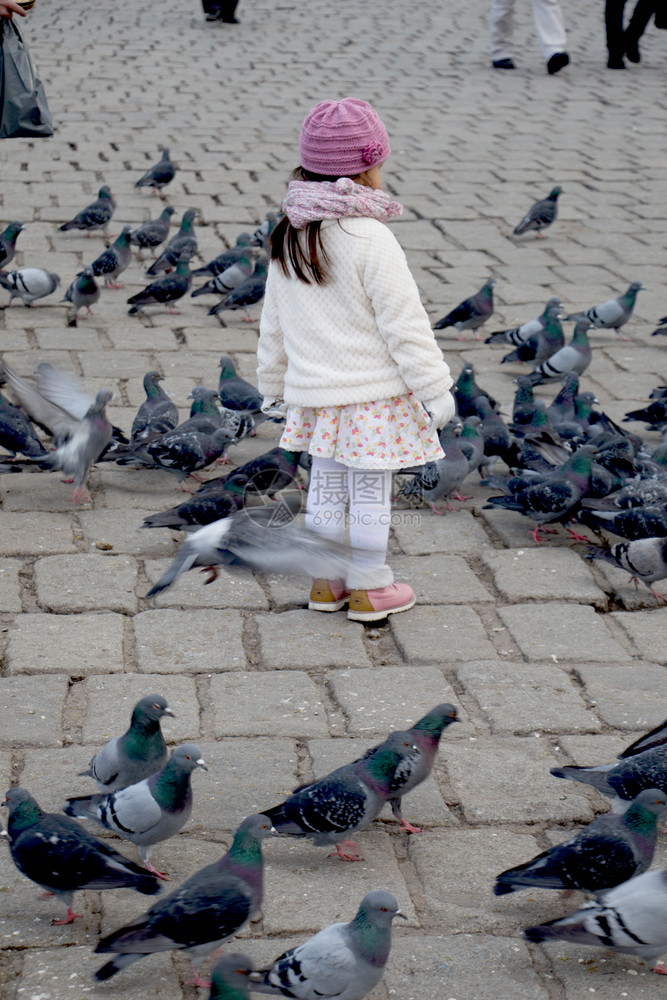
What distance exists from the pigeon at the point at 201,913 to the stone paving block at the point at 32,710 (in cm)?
100

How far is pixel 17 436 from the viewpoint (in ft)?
17.5

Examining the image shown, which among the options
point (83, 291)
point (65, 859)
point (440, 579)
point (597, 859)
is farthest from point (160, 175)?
point (597, 859)

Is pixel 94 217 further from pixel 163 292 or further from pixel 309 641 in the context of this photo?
pixel 309 641

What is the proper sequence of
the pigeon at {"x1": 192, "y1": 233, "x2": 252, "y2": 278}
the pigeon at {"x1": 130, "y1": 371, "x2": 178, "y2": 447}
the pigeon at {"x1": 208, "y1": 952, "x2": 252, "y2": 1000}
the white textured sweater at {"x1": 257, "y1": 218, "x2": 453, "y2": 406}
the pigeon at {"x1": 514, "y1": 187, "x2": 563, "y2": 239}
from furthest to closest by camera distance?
1. the pigeon at {"x1": 514, "y1": 187, "x2": 563, "y2": 239}
2. the pigeon at {"x1": 192, "y1": 233, "x2": 252, "y2": 278}
3. the pigeon at {"x1": 130, "y1": 371, "x2": 178, "y2": 447}
4. the white textured sweater at {"x1": 257, "y1": 218, "x2": 453, "y2": 406}
5. the pigeon at {"x1": 208, "y1": 952, "x2": 252, "y2": 1000}

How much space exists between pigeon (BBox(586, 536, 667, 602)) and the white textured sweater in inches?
44.5

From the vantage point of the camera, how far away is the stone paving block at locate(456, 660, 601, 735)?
3.72 metres

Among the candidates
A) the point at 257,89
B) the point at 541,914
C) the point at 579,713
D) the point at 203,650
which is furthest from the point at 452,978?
the point at 257,89

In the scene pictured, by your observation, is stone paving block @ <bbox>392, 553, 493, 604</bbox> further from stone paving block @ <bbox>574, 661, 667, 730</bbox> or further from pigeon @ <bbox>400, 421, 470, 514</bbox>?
stone paving block @ <bbox>574, 661, 667, 730</bbox>

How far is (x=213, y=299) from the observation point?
8172mm

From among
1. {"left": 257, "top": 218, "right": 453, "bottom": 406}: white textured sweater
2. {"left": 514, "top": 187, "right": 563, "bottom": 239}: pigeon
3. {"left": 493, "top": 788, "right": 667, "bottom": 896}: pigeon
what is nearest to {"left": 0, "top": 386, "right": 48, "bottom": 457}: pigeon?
{"left": 257, "top": 218, "right": 453, "bottom": 406}: white textured sweater

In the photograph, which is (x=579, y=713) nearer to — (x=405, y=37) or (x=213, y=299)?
(x=213, y=299)

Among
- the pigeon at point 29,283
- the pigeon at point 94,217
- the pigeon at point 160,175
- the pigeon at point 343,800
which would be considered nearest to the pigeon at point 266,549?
the pigeon at point 343,800

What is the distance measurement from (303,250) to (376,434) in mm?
661

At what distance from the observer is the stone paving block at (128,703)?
3.63 meters
